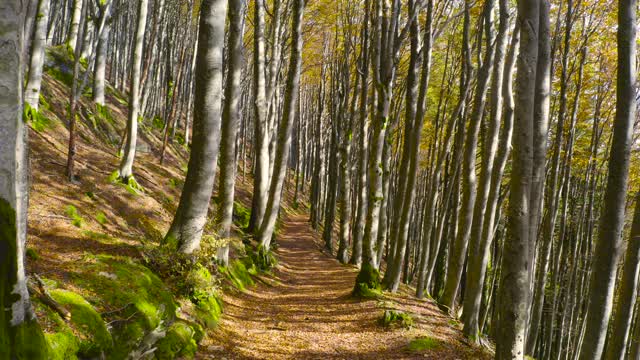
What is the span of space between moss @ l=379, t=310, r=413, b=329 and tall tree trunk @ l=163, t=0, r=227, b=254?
3443 mm

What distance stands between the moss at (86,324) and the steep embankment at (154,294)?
0.01 meters

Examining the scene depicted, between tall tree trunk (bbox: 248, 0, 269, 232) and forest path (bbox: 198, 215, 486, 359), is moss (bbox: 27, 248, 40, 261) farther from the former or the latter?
tall tree trunk (bbox: 248, 0, 269, 232)

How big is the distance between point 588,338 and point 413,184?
18.3ft

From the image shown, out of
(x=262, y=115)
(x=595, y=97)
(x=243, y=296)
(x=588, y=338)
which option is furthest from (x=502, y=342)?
(x=595, y=97)

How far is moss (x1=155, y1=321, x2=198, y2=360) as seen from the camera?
15.5 feet

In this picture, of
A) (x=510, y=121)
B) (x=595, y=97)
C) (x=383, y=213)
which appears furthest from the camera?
(x=595, y=97)

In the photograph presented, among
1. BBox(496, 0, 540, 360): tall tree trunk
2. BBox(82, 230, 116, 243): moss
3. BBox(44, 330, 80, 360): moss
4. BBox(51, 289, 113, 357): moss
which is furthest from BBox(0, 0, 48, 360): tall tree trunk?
BBox(82, 230, 116, 243): moss

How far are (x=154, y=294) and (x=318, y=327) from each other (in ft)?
11.0

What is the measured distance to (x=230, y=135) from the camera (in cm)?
903

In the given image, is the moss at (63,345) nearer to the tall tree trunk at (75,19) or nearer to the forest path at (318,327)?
the forest path at (318,327)

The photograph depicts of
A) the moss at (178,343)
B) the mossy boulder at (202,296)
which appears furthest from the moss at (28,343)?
the mossy boulder at (202,296)

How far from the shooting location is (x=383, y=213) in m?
11.6

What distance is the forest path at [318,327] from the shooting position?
6.48 m

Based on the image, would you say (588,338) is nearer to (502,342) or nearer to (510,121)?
(502,342)
